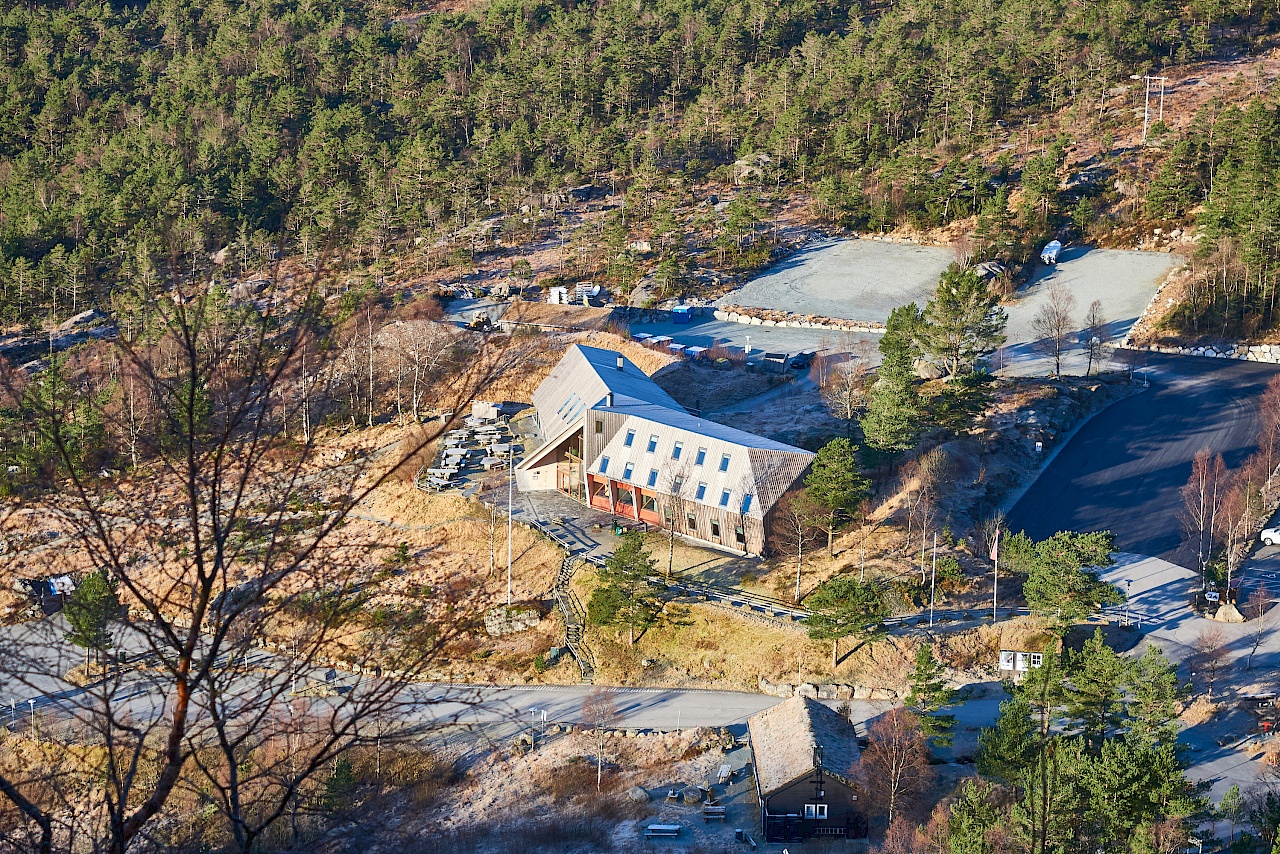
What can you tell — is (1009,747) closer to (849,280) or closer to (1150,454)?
(1150,454)

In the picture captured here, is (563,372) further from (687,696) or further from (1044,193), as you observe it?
(1044,193)

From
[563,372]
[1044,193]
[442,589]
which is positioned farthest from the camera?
[1044,193]

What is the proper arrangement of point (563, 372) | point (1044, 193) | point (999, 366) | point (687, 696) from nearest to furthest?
point (687, 696), point (563, 372), point (999, 366), point (1044, 193)

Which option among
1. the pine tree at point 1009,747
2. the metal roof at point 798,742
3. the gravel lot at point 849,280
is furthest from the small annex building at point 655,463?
the gravel lot at point 849,280

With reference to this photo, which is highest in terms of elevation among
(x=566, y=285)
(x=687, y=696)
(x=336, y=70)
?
(x=336, y=70)

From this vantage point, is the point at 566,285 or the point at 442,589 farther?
the point at 566,285

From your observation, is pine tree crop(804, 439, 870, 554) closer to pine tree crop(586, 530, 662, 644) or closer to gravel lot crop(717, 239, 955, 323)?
pine tree crop(586, 530, 662, 644)

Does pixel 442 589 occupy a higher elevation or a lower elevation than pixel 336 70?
lower

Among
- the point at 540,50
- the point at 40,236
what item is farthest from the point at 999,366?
the point at 540,50
